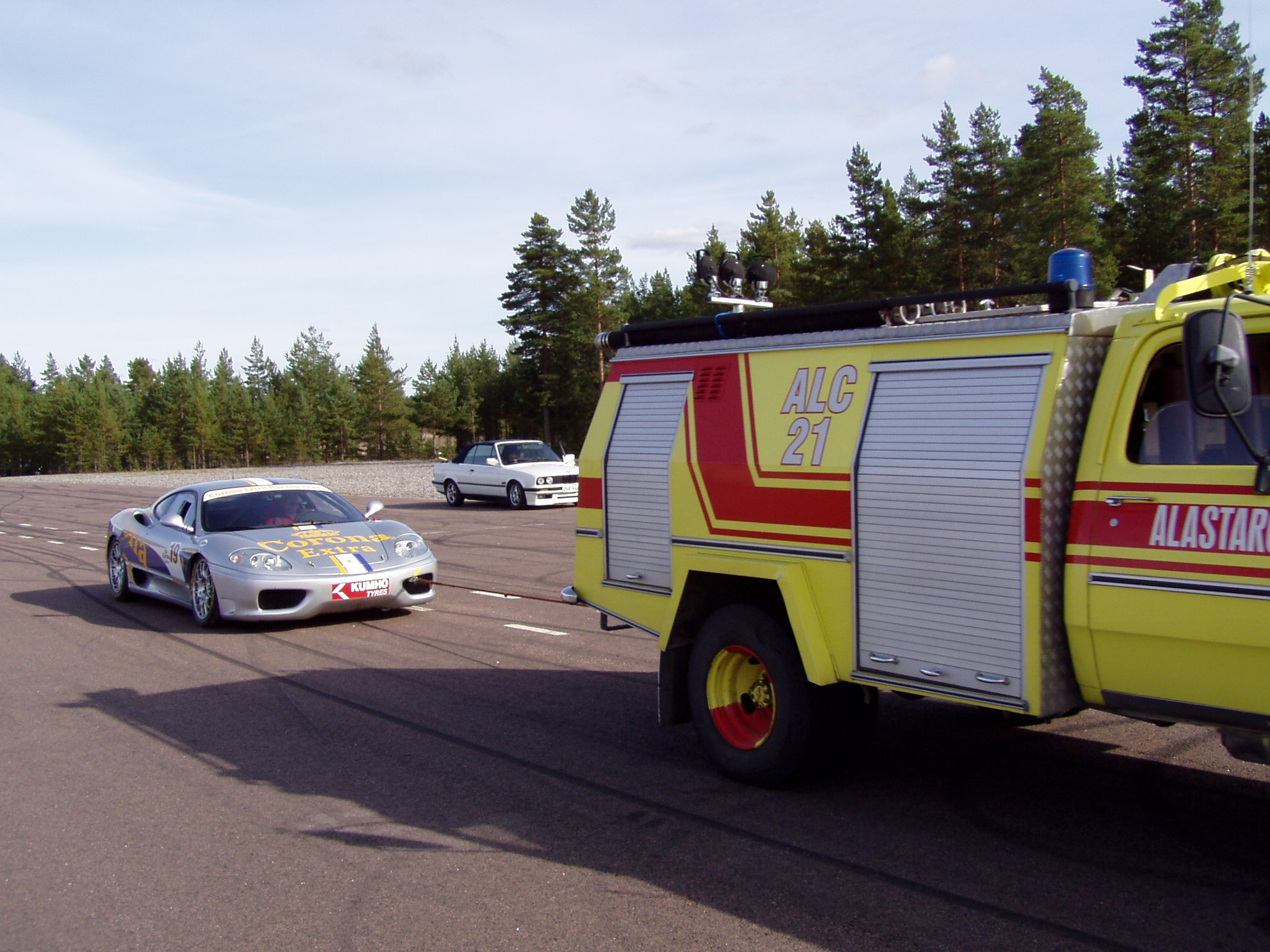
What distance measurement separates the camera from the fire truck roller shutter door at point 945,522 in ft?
13.4

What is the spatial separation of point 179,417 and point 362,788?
11751cm

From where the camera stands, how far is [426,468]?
54375 mm

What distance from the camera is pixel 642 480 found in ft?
19.0

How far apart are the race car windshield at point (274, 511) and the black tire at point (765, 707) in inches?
242

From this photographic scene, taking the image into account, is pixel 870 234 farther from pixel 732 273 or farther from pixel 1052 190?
pixel 732 273

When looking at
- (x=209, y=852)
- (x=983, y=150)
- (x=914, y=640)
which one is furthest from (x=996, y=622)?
(x=983, y=150)

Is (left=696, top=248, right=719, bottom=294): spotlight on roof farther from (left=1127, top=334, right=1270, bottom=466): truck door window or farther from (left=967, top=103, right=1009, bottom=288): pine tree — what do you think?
(left=967, top=103, right=1009, bottom=288): pine tree

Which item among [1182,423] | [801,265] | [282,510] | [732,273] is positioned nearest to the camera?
[1182,423]

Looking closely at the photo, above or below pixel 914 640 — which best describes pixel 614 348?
above

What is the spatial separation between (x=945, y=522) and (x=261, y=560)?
6977 millimetres

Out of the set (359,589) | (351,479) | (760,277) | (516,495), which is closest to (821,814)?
(760,277)

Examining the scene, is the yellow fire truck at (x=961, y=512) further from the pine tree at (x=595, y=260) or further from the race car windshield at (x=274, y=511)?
the pine tree at (x=595, y=260)

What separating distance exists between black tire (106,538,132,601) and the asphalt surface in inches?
150

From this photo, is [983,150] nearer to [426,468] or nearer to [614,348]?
[426,468]
